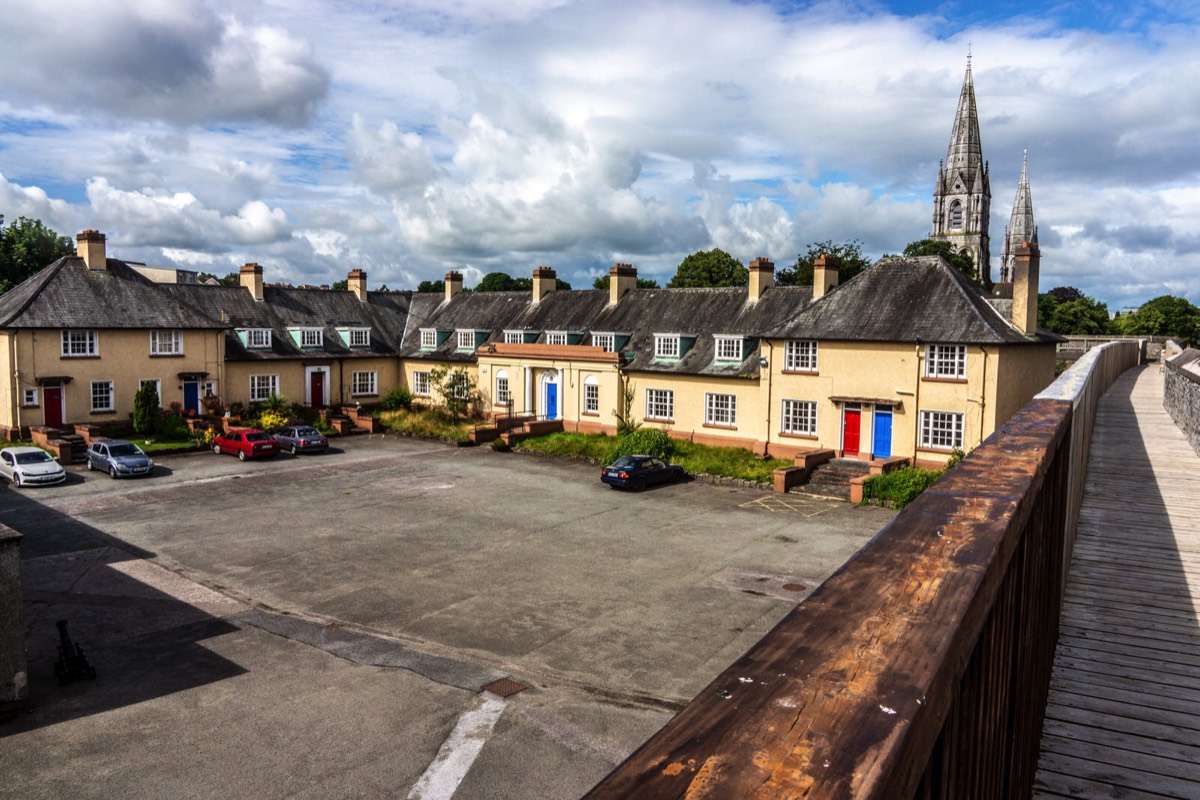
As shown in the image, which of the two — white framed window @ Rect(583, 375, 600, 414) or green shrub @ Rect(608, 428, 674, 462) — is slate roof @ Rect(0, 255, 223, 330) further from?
green shrub @ Rect(608, 428, 674, 462)

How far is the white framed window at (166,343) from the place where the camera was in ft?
138

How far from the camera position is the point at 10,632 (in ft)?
43.0

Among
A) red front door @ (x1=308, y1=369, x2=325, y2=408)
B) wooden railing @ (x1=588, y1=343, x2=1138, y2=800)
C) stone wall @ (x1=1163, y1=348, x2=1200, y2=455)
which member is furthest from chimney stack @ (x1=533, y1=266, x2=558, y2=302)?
wooden railing @ (x1=588, y1=343, x2=1138, y2=800)

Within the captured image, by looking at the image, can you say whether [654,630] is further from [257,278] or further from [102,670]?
[257,278]

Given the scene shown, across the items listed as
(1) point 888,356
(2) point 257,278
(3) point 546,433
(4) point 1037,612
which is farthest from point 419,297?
(4) point 1037,612

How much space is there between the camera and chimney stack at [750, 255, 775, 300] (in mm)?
40219

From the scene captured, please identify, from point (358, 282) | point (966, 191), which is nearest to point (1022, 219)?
point (966, 191)

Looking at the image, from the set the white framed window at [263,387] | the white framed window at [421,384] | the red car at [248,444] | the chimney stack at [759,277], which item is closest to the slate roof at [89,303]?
the white framed window at [263,387]

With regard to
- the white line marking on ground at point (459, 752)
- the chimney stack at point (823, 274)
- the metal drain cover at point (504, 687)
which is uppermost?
the chimney stack at point (823, 274)

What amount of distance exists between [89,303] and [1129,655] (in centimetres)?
4553

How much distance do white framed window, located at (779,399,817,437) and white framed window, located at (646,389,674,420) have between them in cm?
585

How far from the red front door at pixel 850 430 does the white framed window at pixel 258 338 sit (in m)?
31.7

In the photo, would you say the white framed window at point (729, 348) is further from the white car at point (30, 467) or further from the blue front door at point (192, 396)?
the white car at point (30, 467)

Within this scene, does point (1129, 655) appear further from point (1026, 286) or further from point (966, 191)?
point (966, 191)
